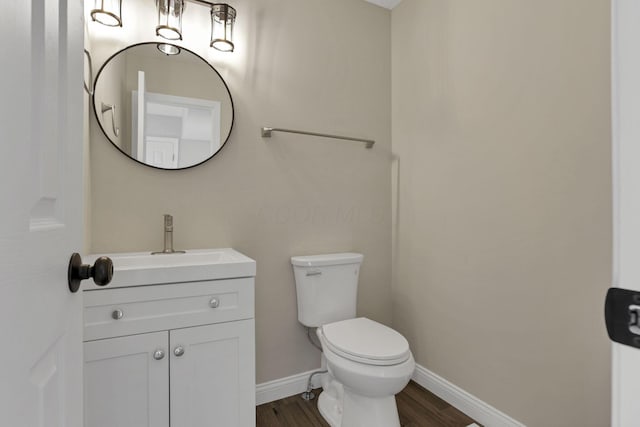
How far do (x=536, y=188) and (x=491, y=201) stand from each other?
22 centimetres

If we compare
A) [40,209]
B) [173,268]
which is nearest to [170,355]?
[173,268]

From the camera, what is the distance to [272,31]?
6.36 ft

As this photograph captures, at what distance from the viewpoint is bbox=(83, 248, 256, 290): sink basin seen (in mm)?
1205

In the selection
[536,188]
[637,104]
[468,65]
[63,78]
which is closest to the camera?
[637,104]

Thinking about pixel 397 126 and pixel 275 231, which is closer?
pixel 275 231

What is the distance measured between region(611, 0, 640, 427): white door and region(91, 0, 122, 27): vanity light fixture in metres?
1.78

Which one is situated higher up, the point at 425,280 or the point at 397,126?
the point at 397,126

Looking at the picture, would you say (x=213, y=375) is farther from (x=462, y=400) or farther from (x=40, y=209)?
(x=462, y=400)

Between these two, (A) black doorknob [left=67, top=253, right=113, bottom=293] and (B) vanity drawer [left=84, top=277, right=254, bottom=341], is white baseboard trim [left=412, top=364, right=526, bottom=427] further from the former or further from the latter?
(A) black doorknob [left=67, top=253, right=113, bottom=293]

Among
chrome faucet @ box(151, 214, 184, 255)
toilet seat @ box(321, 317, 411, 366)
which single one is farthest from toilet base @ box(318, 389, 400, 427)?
chrome faucet @ box(151, 214, 184, 255)

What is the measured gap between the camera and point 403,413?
178cm

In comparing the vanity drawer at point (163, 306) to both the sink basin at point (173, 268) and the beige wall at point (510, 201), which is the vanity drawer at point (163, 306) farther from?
the beige wall at point (510, 201)

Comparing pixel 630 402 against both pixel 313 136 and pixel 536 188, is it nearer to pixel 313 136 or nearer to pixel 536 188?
pixel 536 188

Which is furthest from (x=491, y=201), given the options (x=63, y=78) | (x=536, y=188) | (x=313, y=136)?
(x=63, y=78)
